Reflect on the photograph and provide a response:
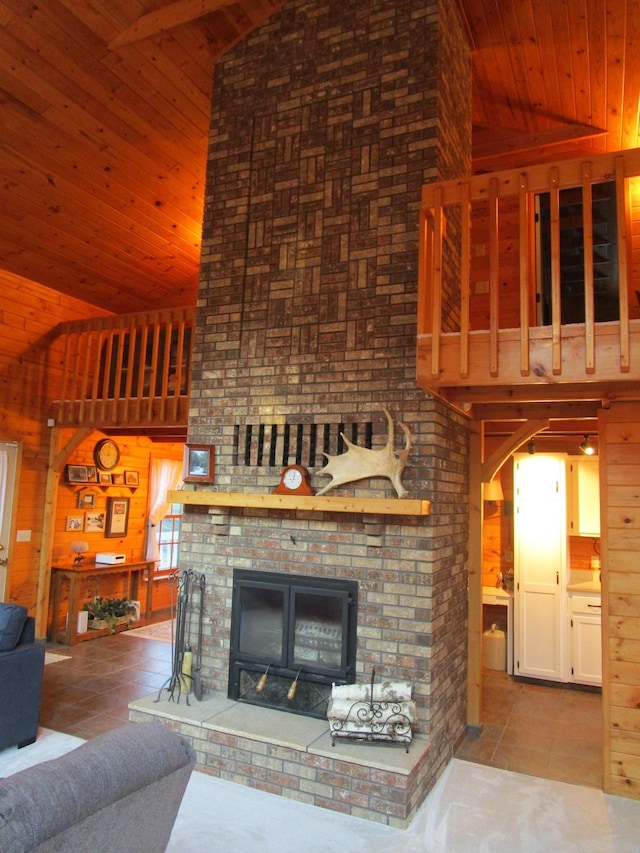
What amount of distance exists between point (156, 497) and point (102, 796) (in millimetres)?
6759

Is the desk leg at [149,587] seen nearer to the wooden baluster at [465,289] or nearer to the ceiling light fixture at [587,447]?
the ceiling light fixture at [587,447]

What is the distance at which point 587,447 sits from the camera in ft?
18.6

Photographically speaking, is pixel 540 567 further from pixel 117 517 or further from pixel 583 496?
pixel 117 517

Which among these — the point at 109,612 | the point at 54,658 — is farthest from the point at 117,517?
the point at 54,658

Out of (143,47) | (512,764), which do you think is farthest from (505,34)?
(512,764)

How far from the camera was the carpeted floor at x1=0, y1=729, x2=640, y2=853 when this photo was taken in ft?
9.37

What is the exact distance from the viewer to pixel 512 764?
378 cm

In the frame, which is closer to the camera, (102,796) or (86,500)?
(102,796)

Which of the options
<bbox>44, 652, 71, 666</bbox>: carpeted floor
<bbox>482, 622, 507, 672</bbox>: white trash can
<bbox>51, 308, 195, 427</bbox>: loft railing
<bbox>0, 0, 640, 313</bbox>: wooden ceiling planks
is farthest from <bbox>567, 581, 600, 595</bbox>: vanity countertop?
<bbox>44, 652, 71, 666</bbox>: carpeted floor

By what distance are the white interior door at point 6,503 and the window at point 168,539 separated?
7.93 ft

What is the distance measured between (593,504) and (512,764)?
8.68ft

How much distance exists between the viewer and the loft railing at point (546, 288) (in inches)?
113

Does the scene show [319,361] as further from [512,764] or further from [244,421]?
[512,764]

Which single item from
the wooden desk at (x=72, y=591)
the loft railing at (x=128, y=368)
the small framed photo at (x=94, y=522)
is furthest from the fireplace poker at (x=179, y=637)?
the small framed photo at (x=94, y=522)
